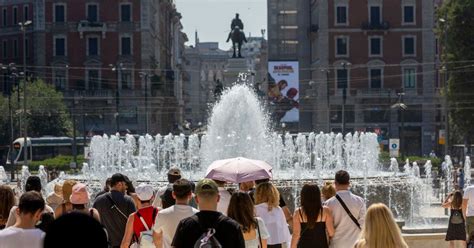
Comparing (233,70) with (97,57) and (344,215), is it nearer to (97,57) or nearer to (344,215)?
(97,57)

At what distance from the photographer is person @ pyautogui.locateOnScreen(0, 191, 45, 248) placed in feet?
26.5

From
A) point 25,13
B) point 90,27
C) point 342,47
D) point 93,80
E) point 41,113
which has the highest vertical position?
point 25,13

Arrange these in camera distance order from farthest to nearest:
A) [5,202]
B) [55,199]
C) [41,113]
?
[41,113], [55,199], [5,202]

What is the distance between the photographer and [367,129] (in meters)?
86.8

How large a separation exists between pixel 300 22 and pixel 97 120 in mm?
22963

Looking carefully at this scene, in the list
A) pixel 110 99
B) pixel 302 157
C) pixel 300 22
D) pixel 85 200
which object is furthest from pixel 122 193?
pixel 300 22

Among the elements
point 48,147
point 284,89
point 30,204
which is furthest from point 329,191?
point 284,89

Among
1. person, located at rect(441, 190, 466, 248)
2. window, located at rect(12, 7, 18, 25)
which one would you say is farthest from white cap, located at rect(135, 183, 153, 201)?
window, located at rect(12, 7, 18, 25)

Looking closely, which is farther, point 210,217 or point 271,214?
point 271,214

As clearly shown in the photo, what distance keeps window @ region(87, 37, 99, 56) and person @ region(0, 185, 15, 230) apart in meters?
77.8

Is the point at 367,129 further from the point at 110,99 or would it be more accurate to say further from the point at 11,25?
the point at 11,25

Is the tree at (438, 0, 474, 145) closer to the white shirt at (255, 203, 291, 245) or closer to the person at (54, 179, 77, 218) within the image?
the white shirt at (255, 203, 291, 245)

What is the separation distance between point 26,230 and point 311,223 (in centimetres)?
381

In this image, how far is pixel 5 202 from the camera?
10242 millimetres
